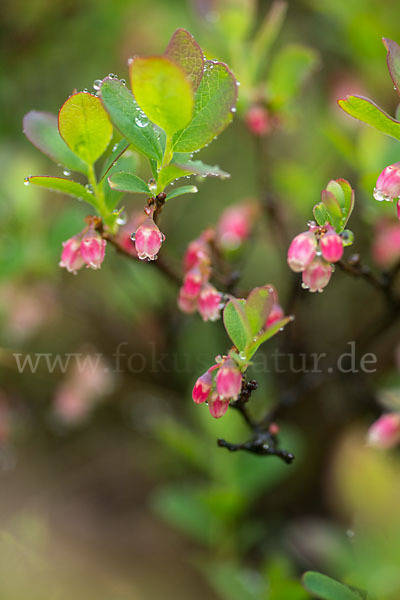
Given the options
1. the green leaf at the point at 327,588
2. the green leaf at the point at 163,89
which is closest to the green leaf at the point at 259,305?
the green leaf at the point at 163,89

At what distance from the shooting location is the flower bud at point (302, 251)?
2.27ft

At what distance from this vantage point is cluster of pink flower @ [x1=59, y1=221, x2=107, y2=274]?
2.34ft

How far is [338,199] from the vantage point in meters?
0.69

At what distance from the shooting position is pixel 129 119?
64 centimetres

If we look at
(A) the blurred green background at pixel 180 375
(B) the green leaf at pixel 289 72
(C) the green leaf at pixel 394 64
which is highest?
(B) the green leaf at pixel 289 72

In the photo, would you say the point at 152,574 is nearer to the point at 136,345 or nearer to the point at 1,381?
the point at 136,345

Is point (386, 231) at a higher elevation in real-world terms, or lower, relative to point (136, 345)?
higher

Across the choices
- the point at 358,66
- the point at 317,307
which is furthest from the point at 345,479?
the point at 358,66

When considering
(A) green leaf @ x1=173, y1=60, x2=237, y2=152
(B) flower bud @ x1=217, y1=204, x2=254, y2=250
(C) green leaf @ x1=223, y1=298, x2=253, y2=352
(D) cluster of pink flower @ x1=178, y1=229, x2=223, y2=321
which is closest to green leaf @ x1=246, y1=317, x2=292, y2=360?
(C) green leaf @ x1=223, y1=298, x2=253, y2=352

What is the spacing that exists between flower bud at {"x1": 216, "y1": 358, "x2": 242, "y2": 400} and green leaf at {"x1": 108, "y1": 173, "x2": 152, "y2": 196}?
0.75 feet

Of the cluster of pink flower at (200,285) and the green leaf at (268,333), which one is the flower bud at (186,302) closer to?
the cluster of pink flower at (200,285)

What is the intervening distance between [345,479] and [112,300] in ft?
3.00

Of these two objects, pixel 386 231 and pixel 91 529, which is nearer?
pixel 386 231

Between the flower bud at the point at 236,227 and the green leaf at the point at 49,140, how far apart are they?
0.46 metres
